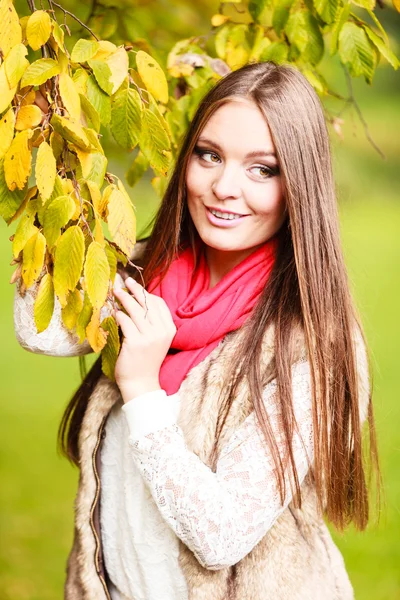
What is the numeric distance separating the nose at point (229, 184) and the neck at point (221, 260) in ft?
0.57

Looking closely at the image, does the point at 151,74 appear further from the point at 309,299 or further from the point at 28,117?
the point at 309,299

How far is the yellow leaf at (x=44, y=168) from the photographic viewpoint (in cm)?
125

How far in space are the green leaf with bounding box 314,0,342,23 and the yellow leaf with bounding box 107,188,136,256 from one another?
89cm

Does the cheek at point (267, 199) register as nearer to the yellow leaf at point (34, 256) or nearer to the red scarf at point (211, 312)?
the red scarf at point (211, 312)

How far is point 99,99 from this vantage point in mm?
1386

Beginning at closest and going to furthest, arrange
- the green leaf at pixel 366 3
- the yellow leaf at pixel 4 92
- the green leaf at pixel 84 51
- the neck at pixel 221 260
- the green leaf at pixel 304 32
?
1. the yellow leaf at pixel 4 92
2. the green leaf at pixel 84 51
3. the neck at pixel 221 260
4. the green leaf at pixel 366 3
5. the green leaf at pixel 304 32

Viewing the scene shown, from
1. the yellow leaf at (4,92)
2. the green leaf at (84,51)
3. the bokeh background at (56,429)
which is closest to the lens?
the yellow leaf at (4,92)

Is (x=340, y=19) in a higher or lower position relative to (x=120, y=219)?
higher

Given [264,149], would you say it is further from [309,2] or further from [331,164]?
[309,2]

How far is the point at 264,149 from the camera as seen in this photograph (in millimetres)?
1577

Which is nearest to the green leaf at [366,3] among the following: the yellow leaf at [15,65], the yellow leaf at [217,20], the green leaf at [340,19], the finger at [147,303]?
the green leaf at [340,19]

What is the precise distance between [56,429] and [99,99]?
4.40 meters

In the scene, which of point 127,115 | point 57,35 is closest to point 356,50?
point 127,115

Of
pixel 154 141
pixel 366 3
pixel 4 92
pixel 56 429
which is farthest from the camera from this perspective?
pixel 56 429
